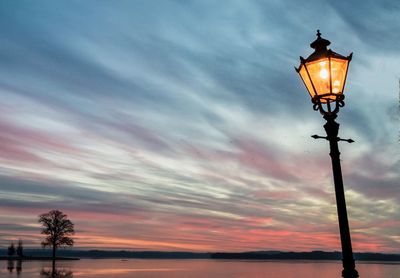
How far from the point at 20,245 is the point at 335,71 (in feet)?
589

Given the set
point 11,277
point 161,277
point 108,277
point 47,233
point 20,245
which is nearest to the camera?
point 11,277

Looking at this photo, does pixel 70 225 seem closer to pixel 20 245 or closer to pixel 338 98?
pixel 20 245

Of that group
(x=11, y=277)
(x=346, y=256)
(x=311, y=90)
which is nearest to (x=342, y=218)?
(x=346, y=256)

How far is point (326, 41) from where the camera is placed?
7969mm

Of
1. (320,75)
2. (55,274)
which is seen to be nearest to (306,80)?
(320,75)

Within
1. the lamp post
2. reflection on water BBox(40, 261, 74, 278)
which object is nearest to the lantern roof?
the lamp post

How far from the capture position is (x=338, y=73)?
764 cm

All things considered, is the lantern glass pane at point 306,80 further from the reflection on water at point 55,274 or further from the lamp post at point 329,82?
the reflection on water at point 55,274

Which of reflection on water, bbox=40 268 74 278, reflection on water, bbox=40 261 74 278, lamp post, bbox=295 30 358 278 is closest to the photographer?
lamp post, bbox=295 30 358 278

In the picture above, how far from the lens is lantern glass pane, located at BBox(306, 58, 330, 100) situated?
760 centimetres

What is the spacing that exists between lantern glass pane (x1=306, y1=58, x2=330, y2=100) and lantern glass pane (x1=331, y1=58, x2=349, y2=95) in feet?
0.32

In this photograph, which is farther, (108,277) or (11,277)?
(108,277)

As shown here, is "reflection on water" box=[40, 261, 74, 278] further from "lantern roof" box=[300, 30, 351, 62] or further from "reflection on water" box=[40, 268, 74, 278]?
"lantern roof" box=[300, 30, 351, 62]

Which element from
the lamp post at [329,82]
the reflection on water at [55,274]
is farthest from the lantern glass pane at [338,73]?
the reflection on water at [55,274]
